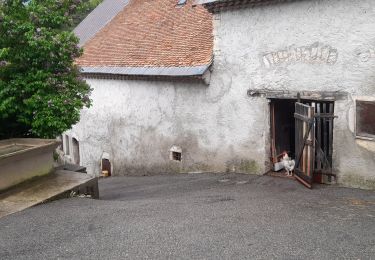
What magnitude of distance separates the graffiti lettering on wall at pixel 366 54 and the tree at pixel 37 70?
586cm

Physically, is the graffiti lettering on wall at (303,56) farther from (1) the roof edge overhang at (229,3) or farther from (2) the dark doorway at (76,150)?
(2) the dark doorway at (76,150)

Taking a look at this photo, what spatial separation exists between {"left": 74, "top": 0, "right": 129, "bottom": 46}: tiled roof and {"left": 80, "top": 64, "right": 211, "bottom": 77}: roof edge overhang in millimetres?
4179

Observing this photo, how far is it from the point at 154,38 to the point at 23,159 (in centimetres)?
754

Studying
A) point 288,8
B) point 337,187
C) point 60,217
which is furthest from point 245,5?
point 60,217

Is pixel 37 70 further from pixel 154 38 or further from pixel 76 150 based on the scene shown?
pixel 76 150

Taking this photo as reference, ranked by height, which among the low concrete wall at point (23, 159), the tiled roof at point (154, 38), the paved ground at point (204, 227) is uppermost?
the tiled roof at point (154, 38)

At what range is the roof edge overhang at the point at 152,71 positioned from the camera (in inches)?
424

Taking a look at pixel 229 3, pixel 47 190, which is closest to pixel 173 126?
pixel 229 3

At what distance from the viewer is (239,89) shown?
10.4 m

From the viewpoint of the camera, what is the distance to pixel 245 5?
32.5ft

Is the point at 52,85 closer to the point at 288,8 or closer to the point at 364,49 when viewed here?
the point at 288,8

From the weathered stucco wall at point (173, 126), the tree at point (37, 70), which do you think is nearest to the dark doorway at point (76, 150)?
the weathered stucco wall at point (173, 126)

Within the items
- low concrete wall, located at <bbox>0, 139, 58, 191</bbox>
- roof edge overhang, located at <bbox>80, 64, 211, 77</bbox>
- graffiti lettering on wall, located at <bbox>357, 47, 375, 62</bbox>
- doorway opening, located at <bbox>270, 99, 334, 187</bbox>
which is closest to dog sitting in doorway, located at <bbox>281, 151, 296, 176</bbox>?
doorway opening, located at <bbox>270, 99, 334, 187</bbox>

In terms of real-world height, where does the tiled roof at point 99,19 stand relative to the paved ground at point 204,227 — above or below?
above
